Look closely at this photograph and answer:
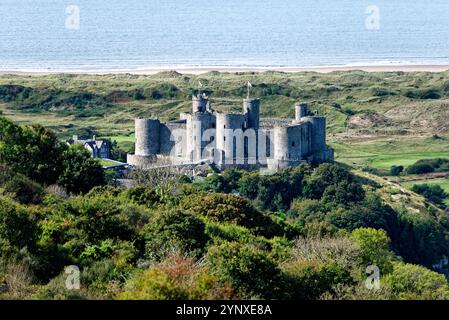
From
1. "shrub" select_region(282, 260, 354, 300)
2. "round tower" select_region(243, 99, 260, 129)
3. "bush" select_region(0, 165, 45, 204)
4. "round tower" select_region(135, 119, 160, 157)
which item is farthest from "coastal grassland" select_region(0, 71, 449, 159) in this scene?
"shrub" select_region(282, 260, 354, 300)

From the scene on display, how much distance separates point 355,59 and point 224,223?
10073cm

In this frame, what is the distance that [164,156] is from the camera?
6019cm

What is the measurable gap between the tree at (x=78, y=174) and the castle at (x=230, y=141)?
764 inches

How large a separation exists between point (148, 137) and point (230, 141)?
18.7 feet

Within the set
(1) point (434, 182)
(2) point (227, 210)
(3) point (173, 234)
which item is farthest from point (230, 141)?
(3) point (173, 234)

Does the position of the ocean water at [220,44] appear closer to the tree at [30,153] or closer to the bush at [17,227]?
the tree at [30,153]

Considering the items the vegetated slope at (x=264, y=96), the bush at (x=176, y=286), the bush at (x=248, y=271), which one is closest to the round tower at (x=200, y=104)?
the vegetated slope at (x=264, y=96)

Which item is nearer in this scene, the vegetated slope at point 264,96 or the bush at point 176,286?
the bush at point 176,286

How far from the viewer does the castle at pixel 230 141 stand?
5738 centimetres

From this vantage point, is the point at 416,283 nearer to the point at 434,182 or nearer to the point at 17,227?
the point at 17,227

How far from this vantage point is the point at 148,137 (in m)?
60.8
